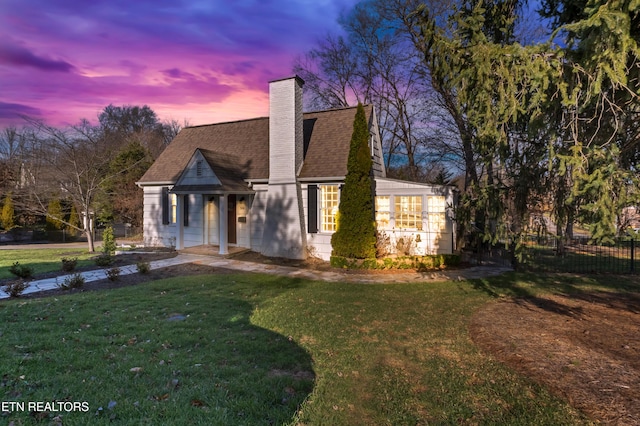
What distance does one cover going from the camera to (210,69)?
575 inches

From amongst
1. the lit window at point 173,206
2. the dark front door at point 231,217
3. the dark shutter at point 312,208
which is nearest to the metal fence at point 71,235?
the lit window at point 173,206

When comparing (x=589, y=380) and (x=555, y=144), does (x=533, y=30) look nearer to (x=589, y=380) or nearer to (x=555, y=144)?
(x=555, y=144)

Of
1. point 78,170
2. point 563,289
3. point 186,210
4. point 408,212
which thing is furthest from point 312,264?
point 78,170

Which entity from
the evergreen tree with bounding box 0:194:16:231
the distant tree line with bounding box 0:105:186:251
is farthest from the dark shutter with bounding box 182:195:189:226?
the evergreen tree with bounding box 0:194:16:231

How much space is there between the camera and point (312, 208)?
13031 millimetres

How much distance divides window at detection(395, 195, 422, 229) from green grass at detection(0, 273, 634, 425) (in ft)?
17.2

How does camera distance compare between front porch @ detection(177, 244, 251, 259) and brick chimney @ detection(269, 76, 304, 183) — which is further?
front porch @ detection(177, 244, 251, 259)

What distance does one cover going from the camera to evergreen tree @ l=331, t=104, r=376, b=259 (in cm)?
1166

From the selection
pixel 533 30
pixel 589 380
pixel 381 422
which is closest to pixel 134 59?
pixel 381 422

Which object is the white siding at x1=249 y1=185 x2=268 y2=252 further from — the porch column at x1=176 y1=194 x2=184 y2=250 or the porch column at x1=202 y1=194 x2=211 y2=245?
the porch column at x1=176 y1=194 x2=184 y2=250

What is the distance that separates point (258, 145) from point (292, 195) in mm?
3703

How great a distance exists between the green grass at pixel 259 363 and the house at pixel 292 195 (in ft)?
17.4

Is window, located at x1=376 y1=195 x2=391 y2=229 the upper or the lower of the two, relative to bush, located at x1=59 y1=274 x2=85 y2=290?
upper

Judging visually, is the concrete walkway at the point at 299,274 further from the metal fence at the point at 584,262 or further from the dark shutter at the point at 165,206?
the dark shutter at the point at 165,206
